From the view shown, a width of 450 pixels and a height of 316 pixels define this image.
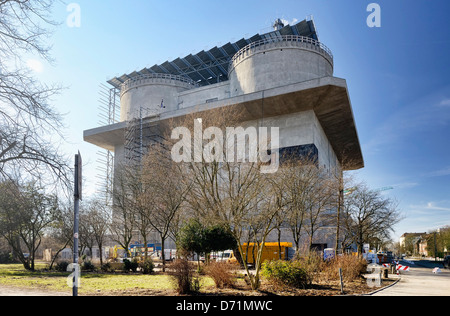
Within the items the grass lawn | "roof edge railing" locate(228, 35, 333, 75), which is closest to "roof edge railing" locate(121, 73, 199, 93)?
"roof edge railing" locate(228, 35, 333, 75)

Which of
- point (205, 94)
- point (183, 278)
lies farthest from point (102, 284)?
point (205, 94)

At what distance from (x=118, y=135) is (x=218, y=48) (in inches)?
1003

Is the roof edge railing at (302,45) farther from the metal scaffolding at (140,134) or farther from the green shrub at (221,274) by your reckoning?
the green shrub at (221,274)

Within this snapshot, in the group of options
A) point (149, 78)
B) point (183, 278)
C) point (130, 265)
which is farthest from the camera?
point (149, 78)

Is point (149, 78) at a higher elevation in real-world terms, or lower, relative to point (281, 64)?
higher

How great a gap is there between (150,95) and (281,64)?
87.2ft

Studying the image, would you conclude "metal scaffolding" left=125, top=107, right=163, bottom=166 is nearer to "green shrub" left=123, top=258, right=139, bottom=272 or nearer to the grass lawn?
"green shrub" left=123, top=258, right=139, bottom=272

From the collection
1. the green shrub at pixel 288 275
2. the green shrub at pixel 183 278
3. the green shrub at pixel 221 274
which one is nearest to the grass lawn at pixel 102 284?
the green shrub at pixel 221 274

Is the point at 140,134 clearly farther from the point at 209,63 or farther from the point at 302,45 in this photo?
the point at 302,45

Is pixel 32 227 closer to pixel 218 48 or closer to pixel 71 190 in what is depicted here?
pixel 71 190

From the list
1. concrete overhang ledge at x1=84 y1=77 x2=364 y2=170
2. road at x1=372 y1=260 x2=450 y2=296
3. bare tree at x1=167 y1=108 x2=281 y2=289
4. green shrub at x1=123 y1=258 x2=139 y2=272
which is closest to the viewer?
road at x1=372 y1=260 x2=450 y2=296

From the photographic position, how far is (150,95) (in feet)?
217

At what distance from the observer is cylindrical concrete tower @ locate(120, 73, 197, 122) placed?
6556cm
